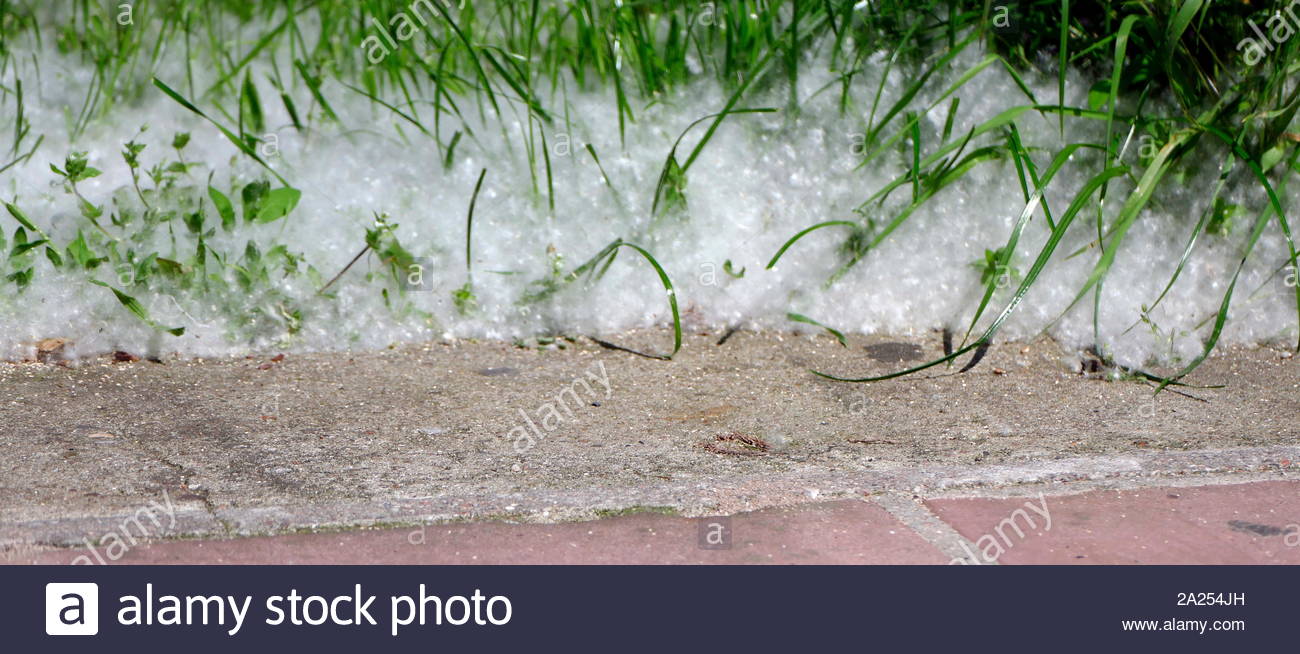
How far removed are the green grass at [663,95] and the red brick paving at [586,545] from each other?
702 mm

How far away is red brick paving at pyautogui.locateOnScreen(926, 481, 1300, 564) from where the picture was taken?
1536 millimetres

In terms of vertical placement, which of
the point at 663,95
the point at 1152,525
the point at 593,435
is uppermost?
the point at 663,95

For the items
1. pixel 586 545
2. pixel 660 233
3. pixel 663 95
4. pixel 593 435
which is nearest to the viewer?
pixel 586 545

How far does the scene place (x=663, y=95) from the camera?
2.80 m

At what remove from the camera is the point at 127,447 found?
1818 mm

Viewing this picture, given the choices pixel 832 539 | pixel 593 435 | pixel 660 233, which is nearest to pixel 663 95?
pixel 660 233

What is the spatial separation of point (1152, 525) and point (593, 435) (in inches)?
31.8

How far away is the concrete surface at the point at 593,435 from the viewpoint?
1635 mm

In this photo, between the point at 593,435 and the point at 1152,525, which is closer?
the point at 1152,525

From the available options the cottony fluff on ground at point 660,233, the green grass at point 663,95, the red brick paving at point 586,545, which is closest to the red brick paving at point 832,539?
the red brick paving at point 586,545

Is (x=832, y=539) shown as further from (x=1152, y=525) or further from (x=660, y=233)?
(x=660, y=233)

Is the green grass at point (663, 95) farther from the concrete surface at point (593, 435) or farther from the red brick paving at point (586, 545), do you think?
the red brick paving at point (586, 545)

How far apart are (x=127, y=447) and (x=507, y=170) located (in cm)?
107

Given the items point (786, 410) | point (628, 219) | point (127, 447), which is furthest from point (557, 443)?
point (628, 219)
